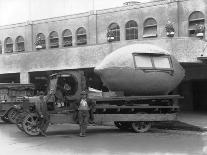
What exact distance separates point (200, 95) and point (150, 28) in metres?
6.43

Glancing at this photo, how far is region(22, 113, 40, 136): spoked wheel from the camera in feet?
53.9

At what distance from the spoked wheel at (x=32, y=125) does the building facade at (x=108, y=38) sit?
9309 mm

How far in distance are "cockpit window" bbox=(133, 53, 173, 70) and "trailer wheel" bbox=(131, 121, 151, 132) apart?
2.22 metres

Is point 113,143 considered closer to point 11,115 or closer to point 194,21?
point 11,115

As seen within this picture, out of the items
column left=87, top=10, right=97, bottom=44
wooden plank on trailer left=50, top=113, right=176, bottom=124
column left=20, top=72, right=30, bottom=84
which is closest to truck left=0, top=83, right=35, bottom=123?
column left=20, top=72, right=30, bottom=84

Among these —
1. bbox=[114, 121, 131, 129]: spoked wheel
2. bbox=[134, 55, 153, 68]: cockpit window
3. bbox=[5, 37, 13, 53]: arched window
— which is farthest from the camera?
bbox=[5, 37, 13, 53]: arched window

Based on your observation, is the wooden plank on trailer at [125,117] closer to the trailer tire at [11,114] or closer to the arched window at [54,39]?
the trailer tire at [11,114]

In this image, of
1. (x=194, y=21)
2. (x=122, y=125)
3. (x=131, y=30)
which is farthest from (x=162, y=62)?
(x=131, y=30)

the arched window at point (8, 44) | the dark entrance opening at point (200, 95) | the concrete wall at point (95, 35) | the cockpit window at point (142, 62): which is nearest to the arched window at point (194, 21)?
the concrete wall at point (95, 35)

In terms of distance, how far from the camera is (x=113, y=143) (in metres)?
14.0

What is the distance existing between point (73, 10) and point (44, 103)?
21.2m

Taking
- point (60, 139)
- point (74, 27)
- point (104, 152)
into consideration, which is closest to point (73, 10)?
point (74, 27)

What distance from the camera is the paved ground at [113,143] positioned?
40.3 feet

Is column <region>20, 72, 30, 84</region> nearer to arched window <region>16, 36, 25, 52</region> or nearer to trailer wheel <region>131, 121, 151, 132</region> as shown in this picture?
arched window <region>16, 36, 25, 52</region>
